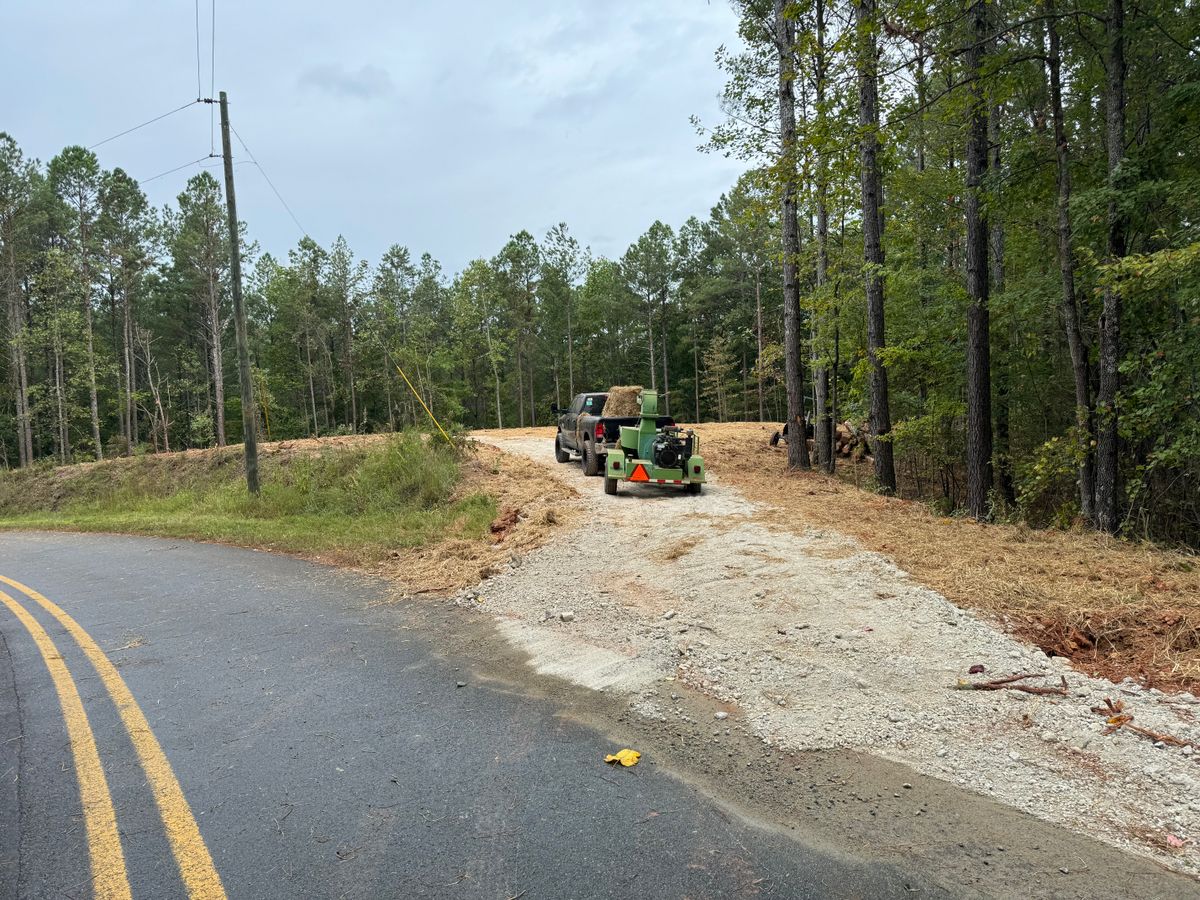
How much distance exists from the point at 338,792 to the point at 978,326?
12.1 meters

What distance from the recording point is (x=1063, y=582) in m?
5.67

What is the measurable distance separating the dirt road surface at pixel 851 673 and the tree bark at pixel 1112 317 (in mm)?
6079

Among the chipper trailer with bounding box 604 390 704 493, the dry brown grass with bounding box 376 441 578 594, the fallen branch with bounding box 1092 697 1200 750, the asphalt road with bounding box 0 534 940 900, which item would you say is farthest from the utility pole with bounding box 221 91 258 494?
the fallen branch with bounding box 1092 697 1200 750

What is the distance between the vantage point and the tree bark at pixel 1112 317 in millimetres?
9898

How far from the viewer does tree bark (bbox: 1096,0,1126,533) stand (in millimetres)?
9898

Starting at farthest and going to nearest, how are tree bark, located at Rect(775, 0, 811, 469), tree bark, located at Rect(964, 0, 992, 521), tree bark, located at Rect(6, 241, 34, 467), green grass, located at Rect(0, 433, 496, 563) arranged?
tree bark, located at Rect(6, 241, 34, 467) < tree bark, located at Rect(775, 0, 811, 469) < green grass, located at Rect(0, 433, 496, 563) < tree bark, located at Rect(964, 0, 992, 521)

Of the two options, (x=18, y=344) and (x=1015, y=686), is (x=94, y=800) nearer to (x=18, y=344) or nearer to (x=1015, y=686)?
(x=1015, y=686)

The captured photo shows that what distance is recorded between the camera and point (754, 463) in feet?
54.9

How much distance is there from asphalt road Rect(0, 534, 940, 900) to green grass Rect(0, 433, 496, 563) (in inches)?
188

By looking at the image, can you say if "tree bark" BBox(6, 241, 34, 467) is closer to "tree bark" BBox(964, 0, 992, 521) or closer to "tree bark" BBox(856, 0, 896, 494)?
"tree bark" BBox(856, 0, 896, 494)

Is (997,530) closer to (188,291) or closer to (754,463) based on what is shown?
(754,463)

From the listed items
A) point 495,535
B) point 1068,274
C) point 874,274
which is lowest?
point 495,535

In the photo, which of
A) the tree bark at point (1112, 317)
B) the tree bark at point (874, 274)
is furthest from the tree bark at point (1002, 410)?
the tree bark at point (1112, 317)

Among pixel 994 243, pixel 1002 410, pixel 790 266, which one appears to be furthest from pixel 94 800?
pixel 994 243
